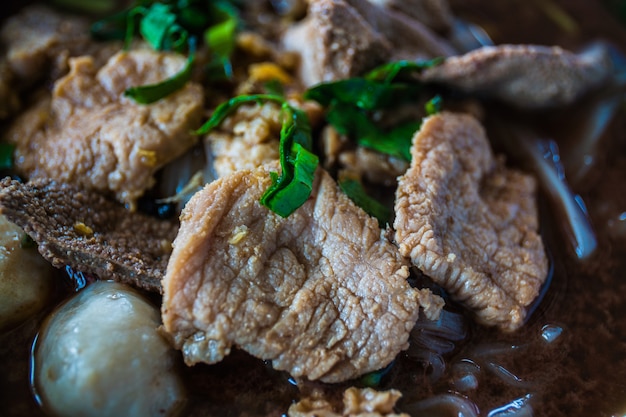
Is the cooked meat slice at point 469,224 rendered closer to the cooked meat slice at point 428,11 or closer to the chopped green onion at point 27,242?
the cooked meat slice at point 428,11

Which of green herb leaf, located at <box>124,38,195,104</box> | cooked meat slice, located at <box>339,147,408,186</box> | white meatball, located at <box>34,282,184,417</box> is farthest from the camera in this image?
cooked meat slice, located at <box>339,147,408,186</box>

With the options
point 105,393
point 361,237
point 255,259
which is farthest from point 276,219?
point 105,393

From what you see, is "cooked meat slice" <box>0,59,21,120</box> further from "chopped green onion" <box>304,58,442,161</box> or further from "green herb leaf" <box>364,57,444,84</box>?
"green herb leaf" <box>364,57,444,84</box>

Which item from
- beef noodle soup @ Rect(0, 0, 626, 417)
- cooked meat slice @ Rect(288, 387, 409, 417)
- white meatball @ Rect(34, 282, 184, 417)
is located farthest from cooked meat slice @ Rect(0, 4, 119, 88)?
cooked meat slice @ Rect(288, 387, 409, 417)

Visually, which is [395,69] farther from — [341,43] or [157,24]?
[157,24]

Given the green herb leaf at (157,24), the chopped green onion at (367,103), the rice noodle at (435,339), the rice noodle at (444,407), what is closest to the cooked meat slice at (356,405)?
the rice noodle at (444,407)

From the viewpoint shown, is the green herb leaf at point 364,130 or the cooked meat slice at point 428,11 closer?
the green herb leaf at point 364,130
